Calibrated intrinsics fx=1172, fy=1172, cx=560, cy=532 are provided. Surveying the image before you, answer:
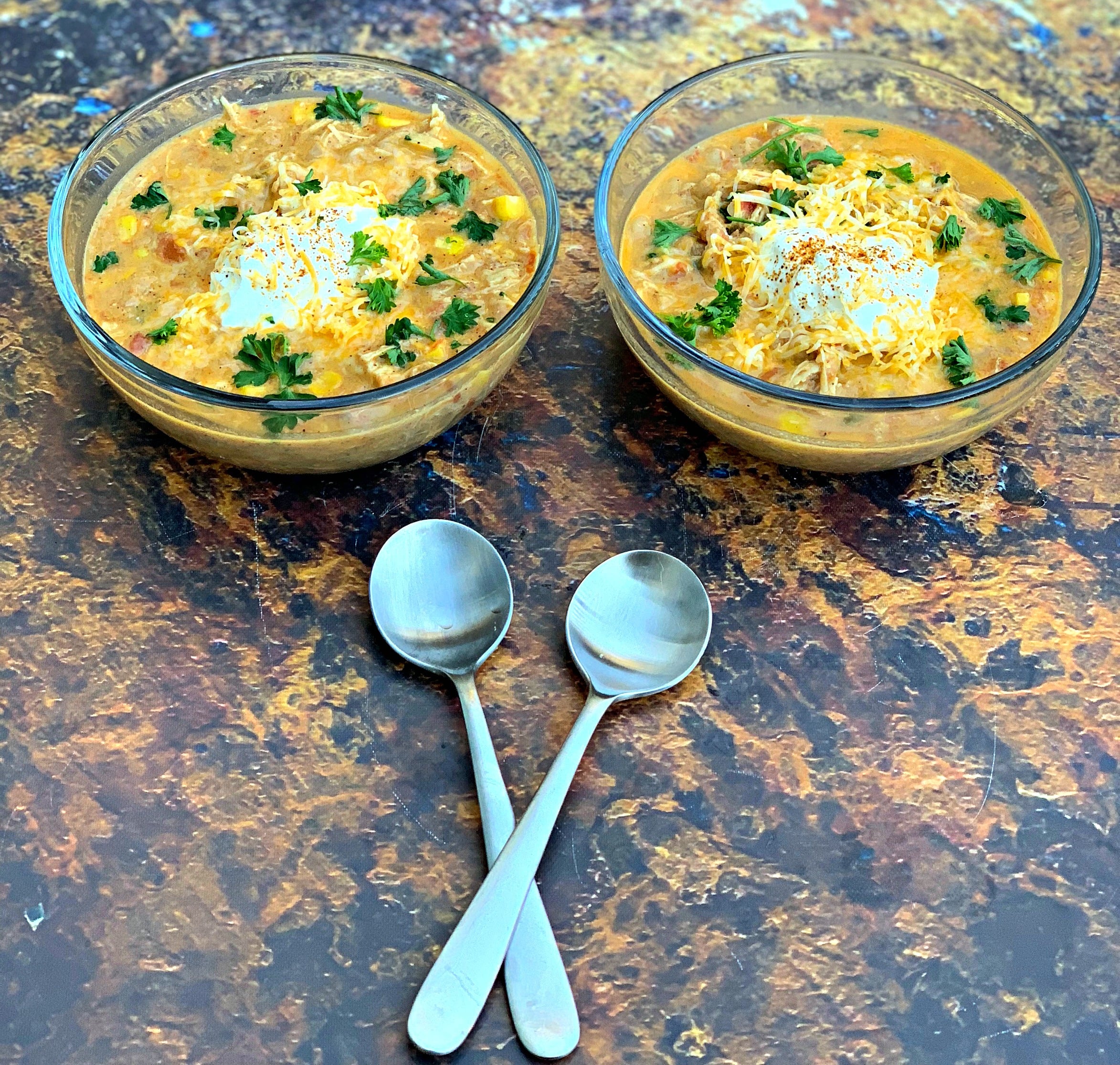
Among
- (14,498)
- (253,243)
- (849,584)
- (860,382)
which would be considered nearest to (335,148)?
(253,243)

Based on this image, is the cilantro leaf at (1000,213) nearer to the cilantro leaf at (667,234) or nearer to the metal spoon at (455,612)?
the cilantro leaf at (667,234)

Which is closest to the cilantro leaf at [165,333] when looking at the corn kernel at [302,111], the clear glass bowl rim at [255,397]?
the clear glass bowl rim at [255,397]

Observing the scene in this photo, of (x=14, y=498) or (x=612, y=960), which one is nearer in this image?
(x=612, y=960)

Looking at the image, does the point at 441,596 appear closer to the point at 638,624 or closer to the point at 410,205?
the point at 638,624

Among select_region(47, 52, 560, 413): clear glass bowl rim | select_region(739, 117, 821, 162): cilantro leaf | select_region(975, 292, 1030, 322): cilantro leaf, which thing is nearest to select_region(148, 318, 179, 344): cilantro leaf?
select_region(47, 52, 560, 413): clear glass bowl rim

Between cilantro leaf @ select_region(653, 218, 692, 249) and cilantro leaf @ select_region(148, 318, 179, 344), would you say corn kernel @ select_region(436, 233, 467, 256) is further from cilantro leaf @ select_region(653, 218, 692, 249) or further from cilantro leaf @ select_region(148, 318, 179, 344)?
cilantro leaf @ select_region(148, 318, 179, 344)

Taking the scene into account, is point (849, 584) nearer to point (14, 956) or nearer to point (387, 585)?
point (387, 585)
